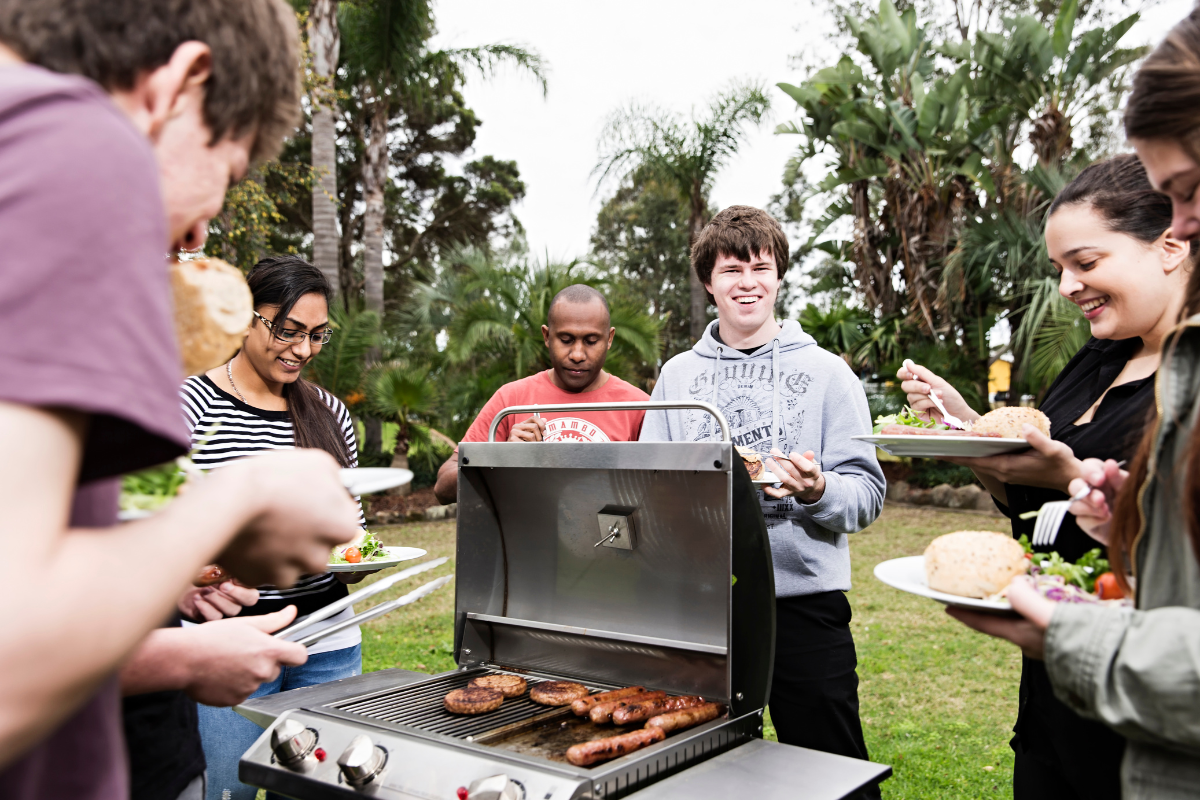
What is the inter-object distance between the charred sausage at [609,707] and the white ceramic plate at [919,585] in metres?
0.78

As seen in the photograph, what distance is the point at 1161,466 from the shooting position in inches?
51.4

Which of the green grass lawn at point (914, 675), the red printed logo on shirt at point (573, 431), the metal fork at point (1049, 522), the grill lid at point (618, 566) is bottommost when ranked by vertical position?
the green grass lawn at point (914, 675)

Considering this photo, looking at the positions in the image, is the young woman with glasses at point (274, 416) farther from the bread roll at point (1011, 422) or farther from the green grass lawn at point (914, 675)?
the bread roll at point (1011, 422)

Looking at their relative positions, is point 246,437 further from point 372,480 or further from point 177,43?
point 177,43

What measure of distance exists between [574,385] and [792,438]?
122cm

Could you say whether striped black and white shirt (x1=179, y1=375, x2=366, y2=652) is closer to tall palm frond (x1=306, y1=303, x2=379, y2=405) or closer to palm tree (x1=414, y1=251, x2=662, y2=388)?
tall palm frond (x1=306, y1=303, x2=379, y2=405)

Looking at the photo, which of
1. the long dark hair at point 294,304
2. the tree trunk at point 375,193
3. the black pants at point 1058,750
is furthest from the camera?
the tree trunk at point 375,193

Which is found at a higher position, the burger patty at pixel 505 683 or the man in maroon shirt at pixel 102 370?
the man in maroon shirt at pixel 102 370

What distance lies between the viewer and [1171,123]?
1301 millimetres

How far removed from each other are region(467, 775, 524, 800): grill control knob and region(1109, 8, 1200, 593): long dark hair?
1.31 meters

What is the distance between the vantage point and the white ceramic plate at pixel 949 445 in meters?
2.02

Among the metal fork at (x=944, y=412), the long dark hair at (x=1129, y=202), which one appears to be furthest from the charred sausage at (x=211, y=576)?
the long dark hair at (x=1129, y=202)

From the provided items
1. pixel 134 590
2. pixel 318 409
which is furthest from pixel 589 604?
pixel 134 590

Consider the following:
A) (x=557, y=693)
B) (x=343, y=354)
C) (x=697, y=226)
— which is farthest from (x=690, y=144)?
(x=557, y=693)
